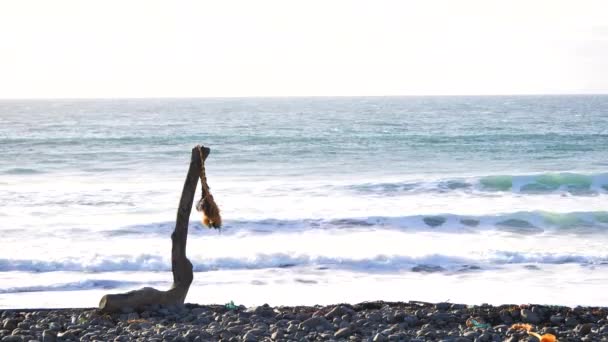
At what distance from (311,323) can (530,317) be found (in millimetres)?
2365

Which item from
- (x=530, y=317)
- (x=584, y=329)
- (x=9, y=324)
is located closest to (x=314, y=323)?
(x=530, y=317)

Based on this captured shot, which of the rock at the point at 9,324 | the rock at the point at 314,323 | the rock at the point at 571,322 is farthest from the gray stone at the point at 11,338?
the rock at the point at 571,322

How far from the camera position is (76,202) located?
71.8 ft

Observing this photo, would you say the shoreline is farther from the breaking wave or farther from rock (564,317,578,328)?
the breaking wave

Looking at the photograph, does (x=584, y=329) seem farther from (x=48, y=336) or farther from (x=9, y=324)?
(x=9, y=324)

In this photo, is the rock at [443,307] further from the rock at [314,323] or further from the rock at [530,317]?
the rock at [314,323]

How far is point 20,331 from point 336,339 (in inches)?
119

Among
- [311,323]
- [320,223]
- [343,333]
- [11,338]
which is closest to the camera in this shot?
[11,338]

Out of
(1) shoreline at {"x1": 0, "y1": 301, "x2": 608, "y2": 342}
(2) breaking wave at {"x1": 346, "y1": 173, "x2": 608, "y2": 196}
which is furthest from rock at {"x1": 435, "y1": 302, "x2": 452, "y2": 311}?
(2) breaking wave at {"x1": 346, "y1": 173, "x2": 608, "y2": 196}

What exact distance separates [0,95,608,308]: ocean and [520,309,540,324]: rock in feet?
7.40

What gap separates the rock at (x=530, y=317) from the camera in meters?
8.60

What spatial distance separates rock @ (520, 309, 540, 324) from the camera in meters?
8.60

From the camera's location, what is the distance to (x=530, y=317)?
8.66m

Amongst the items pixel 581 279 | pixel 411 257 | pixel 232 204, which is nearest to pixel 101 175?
pixel 232 204
